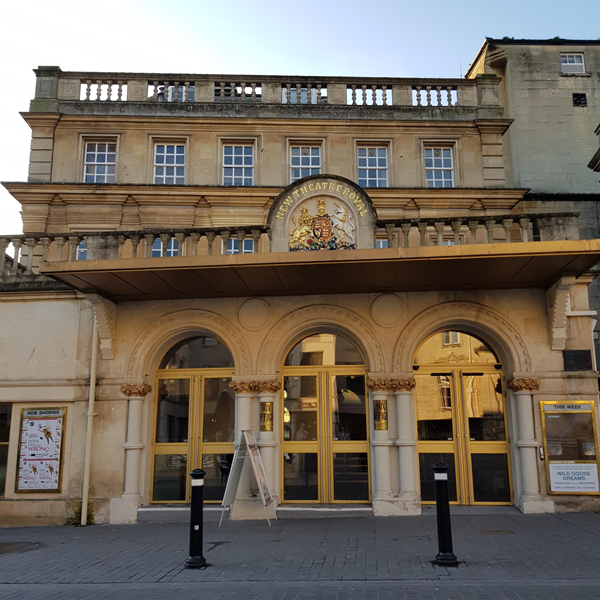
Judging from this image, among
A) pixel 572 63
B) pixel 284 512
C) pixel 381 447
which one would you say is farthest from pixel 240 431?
pixel 572 63

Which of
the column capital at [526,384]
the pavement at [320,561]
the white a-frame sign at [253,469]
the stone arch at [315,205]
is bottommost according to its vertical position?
the pavement at [320,561]

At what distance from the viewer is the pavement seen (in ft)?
23.0

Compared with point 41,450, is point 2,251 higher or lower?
higher

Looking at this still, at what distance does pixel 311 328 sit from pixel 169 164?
27.2 feet

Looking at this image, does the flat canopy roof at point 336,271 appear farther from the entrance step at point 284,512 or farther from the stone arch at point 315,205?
the entrance step at point 284,512

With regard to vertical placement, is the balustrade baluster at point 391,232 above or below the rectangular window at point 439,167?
below

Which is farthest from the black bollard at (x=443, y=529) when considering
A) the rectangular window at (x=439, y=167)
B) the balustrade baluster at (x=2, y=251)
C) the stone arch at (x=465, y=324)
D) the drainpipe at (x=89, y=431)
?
the rectangular window at (x=439, y=167)

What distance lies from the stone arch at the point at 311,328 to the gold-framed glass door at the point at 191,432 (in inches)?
44.3

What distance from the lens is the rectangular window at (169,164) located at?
18.5 m

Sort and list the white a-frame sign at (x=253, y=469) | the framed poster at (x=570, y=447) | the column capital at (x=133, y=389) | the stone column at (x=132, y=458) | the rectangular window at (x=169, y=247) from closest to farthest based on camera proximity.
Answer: the white a-frame sign at (x=253, y=469) → the framed poster at (x=570, y=447) → the stone column at (x=132, y=458) → the column capital at (x=133, y=389) → the rectangular window at (x=169, y=247)

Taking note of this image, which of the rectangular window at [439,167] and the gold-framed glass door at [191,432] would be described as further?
the rectangular window at [439,167]

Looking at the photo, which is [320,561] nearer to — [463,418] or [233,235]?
[463,418]

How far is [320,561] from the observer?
8.30 metres

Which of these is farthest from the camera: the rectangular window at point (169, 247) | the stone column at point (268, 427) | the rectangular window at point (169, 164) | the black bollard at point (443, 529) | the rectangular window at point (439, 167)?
the rectangular window at point (439, 167)
